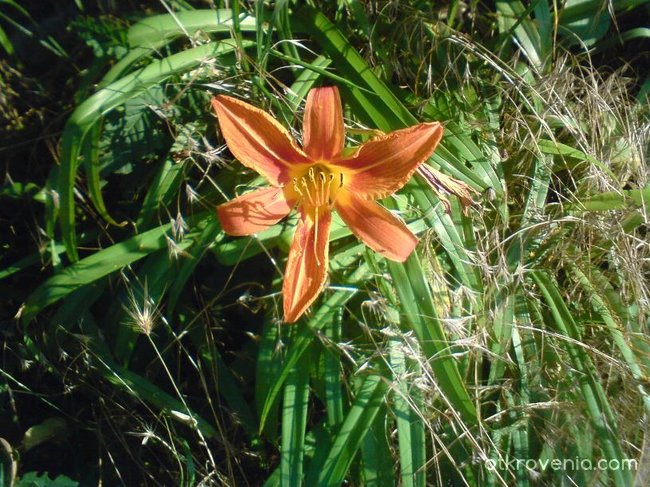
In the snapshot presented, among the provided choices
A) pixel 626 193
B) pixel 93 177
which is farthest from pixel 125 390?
pixel 626 193

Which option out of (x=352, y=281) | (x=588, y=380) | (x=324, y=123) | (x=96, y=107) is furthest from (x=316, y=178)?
(x=588, y=380)

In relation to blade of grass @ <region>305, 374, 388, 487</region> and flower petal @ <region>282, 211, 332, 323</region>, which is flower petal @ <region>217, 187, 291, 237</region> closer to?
flower petal @ <region>282, 211, 332, 323</region>

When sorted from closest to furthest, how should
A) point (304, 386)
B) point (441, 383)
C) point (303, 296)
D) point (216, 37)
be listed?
point (303, 296)
point (441, 383)
point (304, 386)
point (216, 37)

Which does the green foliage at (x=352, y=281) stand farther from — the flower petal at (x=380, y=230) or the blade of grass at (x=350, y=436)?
the flower petal at (x=380, y=230)

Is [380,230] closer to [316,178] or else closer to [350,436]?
[316,178]

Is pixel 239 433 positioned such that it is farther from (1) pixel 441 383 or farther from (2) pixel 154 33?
(2) pixel 154 33

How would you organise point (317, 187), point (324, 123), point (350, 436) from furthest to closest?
1. point (350, 436)
2. point (317, 187)
3. point (324, 123)
